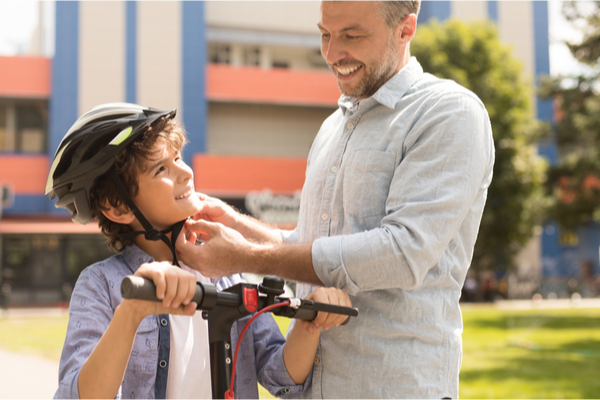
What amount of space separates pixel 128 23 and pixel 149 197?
2564cm

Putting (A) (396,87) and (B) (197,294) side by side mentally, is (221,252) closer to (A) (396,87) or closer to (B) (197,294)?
(B) (197,294)

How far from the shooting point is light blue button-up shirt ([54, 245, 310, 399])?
6.15 feet

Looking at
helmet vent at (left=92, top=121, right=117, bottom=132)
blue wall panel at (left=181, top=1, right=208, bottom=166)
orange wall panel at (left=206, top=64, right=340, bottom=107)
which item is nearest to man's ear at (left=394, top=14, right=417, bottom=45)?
helmet vent at (left=92, top=121, right=117, bottom=132)

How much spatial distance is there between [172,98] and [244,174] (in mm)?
4453

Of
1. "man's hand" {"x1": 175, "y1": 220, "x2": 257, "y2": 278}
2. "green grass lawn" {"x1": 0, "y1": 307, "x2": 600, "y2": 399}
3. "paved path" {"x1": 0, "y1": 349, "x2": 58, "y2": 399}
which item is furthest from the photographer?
"green grass lawn" {"x1": 0, "y1": 307, "x2": 600, "y2": 399}

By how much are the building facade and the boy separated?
74.8ft

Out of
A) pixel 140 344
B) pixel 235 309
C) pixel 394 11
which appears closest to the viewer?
pixel 235 309

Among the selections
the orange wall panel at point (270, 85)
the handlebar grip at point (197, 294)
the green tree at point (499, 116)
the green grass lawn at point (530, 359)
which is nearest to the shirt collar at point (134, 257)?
the handlebar grip at point (197, 294)

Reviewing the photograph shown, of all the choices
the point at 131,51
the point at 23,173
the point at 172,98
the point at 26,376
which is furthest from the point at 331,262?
the point at 131,51

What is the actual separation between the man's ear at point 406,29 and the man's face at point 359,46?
0.12ft

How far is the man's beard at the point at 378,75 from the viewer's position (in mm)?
2312

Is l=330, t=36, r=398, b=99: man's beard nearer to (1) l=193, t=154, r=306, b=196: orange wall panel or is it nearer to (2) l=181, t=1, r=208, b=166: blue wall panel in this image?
(1) l=193, t=154, r=306, b=196: orange wall panel

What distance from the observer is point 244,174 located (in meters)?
26.4

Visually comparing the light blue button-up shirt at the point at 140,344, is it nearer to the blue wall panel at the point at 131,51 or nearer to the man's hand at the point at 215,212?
the man's hand at the point at 215,212
